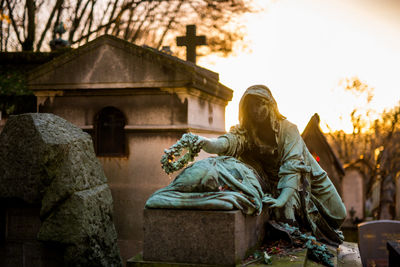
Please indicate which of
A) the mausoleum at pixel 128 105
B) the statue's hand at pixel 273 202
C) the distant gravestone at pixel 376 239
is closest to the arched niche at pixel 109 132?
the mausoleum at pixel 128 105

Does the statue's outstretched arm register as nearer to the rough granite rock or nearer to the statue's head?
the statue's head

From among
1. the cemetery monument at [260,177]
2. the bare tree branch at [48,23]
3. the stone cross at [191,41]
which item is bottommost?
the cemetery monument at [260,177]

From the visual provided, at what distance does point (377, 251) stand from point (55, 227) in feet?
19.4

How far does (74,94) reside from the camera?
24.3 feet

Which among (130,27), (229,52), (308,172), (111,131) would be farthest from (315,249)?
(130,27)

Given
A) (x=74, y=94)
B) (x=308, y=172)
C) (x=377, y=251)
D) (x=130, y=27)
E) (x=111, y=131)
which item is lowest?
(x=377, y=251)

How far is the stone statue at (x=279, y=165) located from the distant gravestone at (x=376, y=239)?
361 cm

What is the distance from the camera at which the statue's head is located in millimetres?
4445

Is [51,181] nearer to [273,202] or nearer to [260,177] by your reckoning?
[260,177]

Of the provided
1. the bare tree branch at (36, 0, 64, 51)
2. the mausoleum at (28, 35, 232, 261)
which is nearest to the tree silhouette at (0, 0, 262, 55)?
the bare tree branch at (36, 0, 64, 51)

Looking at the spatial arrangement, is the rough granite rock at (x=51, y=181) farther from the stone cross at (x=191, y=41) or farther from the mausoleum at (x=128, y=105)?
the stone cross at (x=191, y=41)

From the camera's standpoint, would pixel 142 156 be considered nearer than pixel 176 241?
No

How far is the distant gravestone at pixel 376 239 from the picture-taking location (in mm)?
7945

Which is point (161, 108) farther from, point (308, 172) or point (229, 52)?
point (229, 52)
